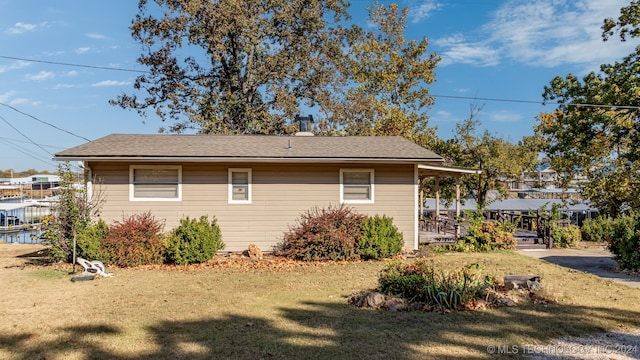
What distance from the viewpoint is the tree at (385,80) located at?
23.5 meters

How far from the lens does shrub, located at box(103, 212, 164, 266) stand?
10289 mm

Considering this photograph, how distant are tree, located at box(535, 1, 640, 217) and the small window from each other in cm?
1179

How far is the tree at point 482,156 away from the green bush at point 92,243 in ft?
57.6

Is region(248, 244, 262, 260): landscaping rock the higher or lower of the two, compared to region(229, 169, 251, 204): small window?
lower

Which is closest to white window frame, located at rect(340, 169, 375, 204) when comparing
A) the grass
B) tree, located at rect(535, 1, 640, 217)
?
the grass

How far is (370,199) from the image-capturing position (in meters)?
12.1

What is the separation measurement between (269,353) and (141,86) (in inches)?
870

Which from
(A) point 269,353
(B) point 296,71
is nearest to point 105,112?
(B) point 296,71

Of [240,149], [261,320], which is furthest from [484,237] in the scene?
[261,320]

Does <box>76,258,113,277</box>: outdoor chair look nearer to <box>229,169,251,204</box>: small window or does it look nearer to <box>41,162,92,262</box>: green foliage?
<box>41,162,92,262</box>: green foliage

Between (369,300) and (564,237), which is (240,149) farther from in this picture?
(564,237)

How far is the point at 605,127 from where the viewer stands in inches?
627

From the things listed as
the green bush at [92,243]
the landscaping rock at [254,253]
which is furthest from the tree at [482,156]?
the green bush at [92,243]

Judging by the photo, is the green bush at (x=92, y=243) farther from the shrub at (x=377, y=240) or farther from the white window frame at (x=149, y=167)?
the shrub at (x=377, y=240)
